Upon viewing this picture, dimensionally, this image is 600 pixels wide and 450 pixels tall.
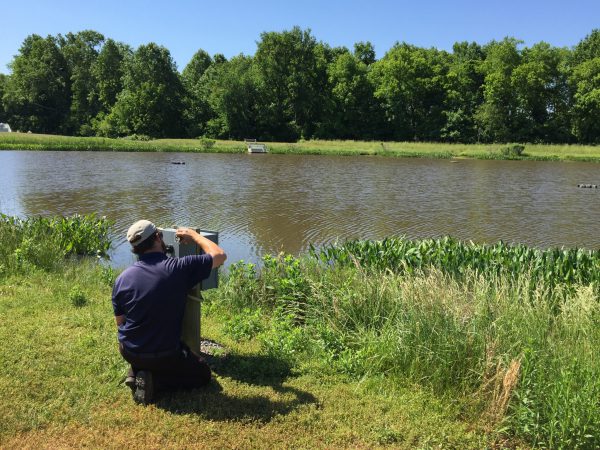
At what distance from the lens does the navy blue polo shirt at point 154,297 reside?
4.40m

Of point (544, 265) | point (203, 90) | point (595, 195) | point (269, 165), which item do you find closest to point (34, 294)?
point (544, 265)

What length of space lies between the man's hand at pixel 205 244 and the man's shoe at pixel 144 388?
3.61 ft

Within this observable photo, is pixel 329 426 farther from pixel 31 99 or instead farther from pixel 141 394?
pixel 31 99

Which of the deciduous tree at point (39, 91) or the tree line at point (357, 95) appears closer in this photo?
the tree line at point (357, 95)

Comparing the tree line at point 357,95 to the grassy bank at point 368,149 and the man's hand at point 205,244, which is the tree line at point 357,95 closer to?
the grassy bank at point 368,149

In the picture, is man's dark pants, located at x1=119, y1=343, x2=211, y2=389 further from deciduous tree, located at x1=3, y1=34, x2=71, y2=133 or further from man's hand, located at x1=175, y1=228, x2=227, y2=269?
deciduous tree, located at x1=3, y1=34, x2=71, y2=133

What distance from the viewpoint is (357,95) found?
85.6 meters

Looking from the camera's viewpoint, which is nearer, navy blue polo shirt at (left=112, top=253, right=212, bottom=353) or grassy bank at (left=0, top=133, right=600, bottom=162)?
navy blue polo shirt at (left=112, top=253, right=212, bottom=353)

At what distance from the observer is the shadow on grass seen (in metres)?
4.31

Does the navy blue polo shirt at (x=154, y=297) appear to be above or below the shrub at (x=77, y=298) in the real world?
above

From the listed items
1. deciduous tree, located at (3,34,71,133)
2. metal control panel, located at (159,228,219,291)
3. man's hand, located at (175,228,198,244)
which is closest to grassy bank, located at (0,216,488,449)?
metal control panel, located at (159,228,219,291)

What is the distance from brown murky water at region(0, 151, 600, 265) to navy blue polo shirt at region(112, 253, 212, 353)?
7.08m

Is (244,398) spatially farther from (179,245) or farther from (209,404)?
(179,245)

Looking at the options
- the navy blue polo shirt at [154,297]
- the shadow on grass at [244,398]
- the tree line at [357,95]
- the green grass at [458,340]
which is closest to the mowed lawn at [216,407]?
the shadow on grass at [244,398]
